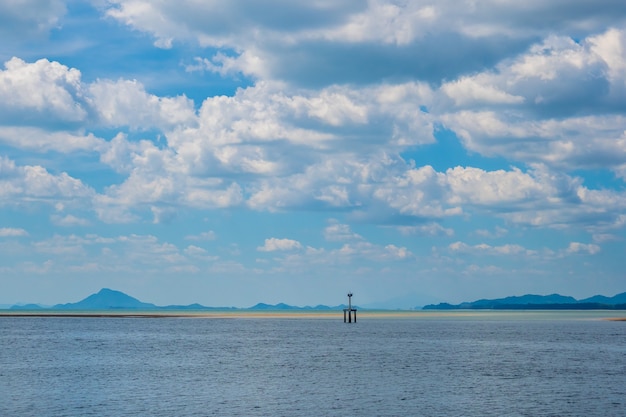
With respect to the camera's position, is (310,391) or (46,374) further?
(46,374)

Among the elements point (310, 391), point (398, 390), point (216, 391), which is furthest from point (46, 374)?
point (398, 390)

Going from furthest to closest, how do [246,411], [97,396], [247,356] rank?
[247,356]
[97,396]
[246,411]

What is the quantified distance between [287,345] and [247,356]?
2299cm

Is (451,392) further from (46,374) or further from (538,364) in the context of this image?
(46,374)

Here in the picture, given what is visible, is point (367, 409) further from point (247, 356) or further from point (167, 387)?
point (247, 356)

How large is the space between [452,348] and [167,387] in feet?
190

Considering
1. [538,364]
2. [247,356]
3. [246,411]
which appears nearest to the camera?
[246,411]

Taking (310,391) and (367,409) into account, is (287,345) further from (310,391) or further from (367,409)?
(367,409)

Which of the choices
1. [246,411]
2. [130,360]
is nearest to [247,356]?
[130,360]

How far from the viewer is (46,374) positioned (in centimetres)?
7181

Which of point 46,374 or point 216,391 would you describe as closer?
point 216,391

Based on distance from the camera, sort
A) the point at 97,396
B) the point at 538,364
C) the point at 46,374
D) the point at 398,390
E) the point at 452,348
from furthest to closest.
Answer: the point at 452,348 → the point at 538,364 → the point at 46,374 → the point at 398,390 → the point at 97,396

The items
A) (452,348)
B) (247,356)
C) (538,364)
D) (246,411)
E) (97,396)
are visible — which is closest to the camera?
(246,411)

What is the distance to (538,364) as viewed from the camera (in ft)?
272
